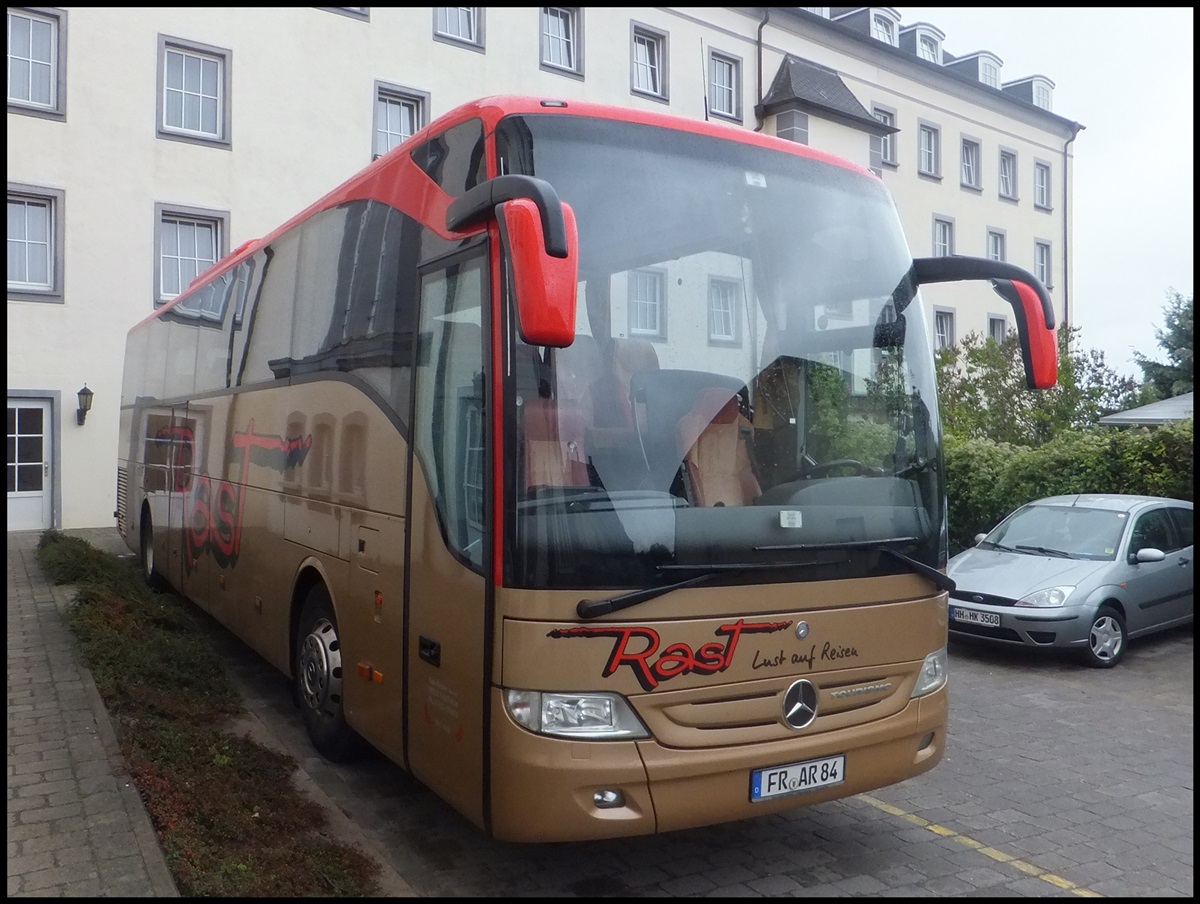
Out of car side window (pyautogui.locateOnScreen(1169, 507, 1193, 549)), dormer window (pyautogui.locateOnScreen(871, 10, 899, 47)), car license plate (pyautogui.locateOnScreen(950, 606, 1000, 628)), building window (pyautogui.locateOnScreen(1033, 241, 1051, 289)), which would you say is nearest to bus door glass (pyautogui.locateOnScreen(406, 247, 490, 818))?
car license plate (pyautogui.locateOnScreen(950, 606, 1000, 628))

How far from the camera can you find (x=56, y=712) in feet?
23.2

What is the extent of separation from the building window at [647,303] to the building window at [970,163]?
36.6m

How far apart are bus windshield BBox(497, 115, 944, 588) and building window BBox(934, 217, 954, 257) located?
3336 cm

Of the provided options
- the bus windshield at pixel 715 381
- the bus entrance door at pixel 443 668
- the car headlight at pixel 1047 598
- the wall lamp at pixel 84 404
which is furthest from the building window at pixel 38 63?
the bus windshield at pixel 715 381

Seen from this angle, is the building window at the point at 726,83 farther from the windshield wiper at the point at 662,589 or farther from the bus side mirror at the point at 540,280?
the bus side mirror at the point at 540,280

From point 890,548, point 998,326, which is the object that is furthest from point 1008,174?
point 890,548

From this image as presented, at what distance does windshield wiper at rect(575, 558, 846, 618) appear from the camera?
13.8ft

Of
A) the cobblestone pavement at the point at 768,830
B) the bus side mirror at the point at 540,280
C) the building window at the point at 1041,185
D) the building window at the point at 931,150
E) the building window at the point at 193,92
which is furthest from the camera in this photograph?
the building window at the point at 1041,185

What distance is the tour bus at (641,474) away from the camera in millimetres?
4246

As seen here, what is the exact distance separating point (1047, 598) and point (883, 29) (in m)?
30.4

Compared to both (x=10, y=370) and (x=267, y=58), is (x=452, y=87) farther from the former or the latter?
(x=10, y=370)

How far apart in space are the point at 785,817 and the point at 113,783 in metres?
3.51

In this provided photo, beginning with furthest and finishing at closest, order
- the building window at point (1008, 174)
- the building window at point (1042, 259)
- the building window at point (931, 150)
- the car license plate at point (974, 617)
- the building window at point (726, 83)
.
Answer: the building window at point (1042, 259)
the building window at point (1008, 174)
the building window at point (931, 150)
the building window at point (726, 83)
the car license plate at point (974, 617)

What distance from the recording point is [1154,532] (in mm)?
11148
